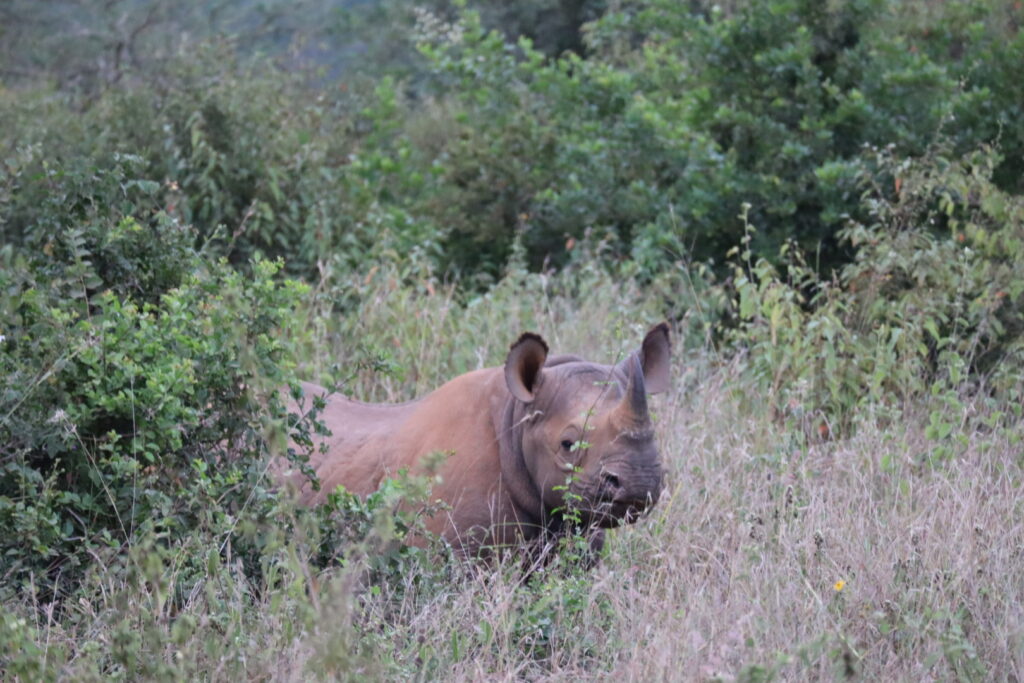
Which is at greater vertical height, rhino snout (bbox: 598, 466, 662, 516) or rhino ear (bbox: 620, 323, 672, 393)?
rhino ear (bbox: 620, 323, 672, 393)

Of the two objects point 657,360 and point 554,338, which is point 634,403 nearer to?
point 657,360

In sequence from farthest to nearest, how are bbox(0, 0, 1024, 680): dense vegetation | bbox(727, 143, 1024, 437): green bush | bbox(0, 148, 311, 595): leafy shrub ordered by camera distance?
bbox(727, 143, 1024, 437): green bush, bbox(0, 148, 311, 595): leafy shrub, bbox(0, 0, 1024, 680): dense vegetation

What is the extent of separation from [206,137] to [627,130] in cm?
329

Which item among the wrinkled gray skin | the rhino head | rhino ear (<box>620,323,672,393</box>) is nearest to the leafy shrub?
the wrinkled gray skin

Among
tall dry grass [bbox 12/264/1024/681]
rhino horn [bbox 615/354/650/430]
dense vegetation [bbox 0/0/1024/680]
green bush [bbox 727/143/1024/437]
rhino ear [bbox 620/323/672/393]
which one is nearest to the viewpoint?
tall dry grass [bbox 12/264/1024/681]

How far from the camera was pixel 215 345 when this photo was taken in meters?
4.66

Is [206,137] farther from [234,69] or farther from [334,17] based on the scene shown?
[334,17]

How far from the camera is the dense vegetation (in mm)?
4164

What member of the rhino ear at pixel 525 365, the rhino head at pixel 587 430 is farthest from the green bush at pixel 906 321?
the rhino ear at pixel 525 365

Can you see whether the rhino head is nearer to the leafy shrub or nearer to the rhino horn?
the rhino horn

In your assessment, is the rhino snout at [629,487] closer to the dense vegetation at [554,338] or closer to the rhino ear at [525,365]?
the dense vegetation at [554,338]

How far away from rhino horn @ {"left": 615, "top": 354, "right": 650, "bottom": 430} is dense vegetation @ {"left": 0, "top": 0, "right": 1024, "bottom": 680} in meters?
0.57

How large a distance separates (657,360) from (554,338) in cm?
229

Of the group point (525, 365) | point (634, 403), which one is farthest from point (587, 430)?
point (525, 365)
